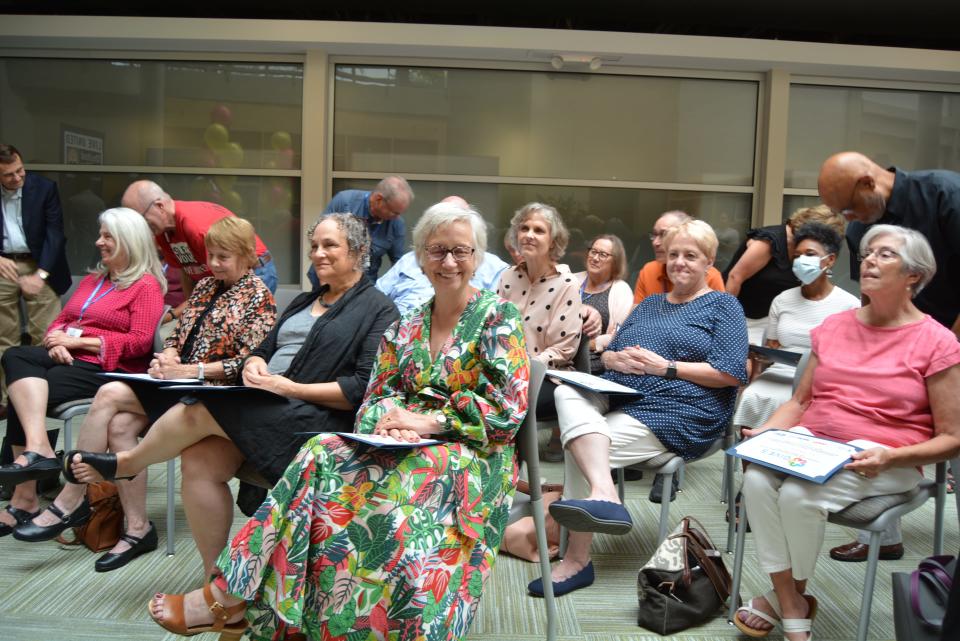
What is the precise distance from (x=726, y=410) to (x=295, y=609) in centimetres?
172

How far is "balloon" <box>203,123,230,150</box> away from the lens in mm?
6488

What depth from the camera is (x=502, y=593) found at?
2.66 meters

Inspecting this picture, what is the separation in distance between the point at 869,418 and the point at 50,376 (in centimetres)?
305

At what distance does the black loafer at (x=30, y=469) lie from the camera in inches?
110

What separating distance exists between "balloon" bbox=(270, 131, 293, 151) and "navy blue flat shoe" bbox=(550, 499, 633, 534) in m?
5.08

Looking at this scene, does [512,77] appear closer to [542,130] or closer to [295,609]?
[542,130]

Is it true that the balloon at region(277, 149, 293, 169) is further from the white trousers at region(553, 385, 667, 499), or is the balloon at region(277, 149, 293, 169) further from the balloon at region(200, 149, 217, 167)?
the white trousers at region(553, 385, 667, 499)

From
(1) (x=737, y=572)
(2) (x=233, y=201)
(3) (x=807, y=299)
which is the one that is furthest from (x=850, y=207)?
(2) (x=233, y=201)

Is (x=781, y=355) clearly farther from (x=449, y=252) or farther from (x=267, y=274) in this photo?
(x=267, y=274)

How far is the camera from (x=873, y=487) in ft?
7.18

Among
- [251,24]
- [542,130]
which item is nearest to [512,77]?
[542,130]

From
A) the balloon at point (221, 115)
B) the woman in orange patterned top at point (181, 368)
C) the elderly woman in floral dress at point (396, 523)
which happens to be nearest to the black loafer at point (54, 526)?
the woman in orange patterned top at point (181, 368)

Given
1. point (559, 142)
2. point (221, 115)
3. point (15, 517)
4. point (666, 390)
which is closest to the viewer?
point (666, 390)

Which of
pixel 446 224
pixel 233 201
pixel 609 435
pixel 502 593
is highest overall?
pixel 233 201
